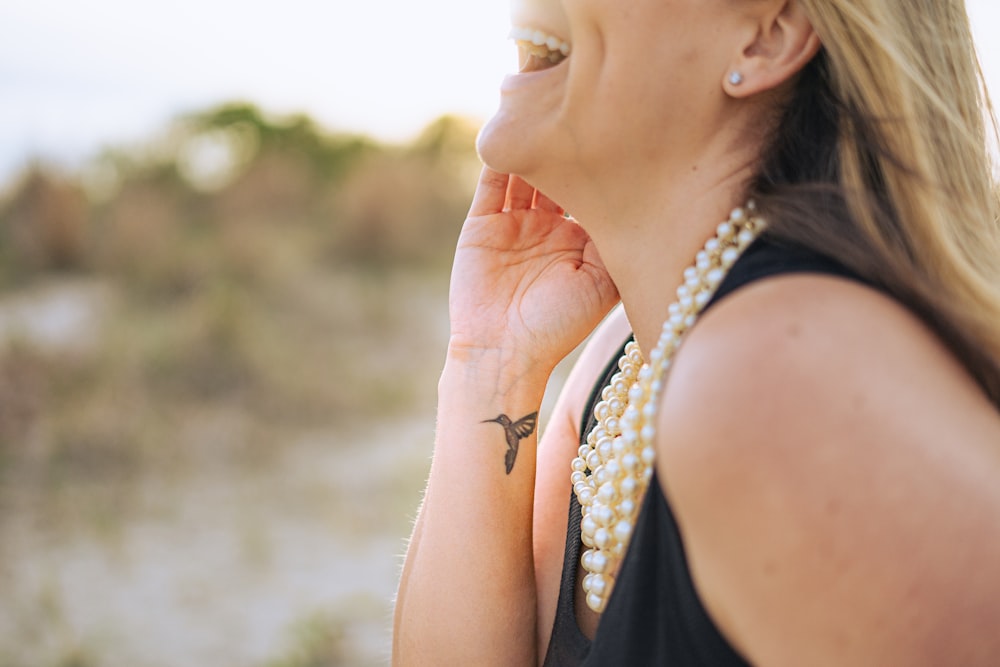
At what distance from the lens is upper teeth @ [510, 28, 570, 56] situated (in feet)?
5.17

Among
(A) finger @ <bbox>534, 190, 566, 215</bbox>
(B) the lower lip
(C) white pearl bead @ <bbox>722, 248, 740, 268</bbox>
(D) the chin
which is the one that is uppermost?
(A) finger @ <bbox>534, 190, 566, 215</bbox>

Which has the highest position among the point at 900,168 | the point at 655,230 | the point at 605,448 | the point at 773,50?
the point at 773,50

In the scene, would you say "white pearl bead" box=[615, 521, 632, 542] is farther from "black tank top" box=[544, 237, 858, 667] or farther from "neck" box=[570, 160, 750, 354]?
"neck" box=[570, 160, 750, 354]

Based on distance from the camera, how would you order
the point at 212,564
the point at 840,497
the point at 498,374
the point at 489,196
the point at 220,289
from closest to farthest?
the point at 840,497 → the point at 498,374 → the point at 489,196 → the point at 212,564 → the point at 220,289

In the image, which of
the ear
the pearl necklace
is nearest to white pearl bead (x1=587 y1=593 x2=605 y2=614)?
the pearl necklace

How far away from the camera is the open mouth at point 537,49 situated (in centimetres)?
158

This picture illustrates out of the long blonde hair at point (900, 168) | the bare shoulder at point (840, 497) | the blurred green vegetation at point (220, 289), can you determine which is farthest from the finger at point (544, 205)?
the blurred green vegetation at point (220, 289)

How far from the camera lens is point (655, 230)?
1.55 meters

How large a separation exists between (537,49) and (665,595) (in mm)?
954

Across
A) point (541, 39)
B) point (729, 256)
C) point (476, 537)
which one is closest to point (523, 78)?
point (541, 39)

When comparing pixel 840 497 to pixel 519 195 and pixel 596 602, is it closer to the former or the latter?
pixel 596 602

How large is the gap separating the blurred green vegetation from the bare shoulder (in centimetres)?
506

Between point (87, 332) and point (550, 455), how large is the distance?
6.09 meters

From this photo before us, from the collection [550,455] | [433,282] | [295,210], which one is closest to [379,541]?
[550,455]
